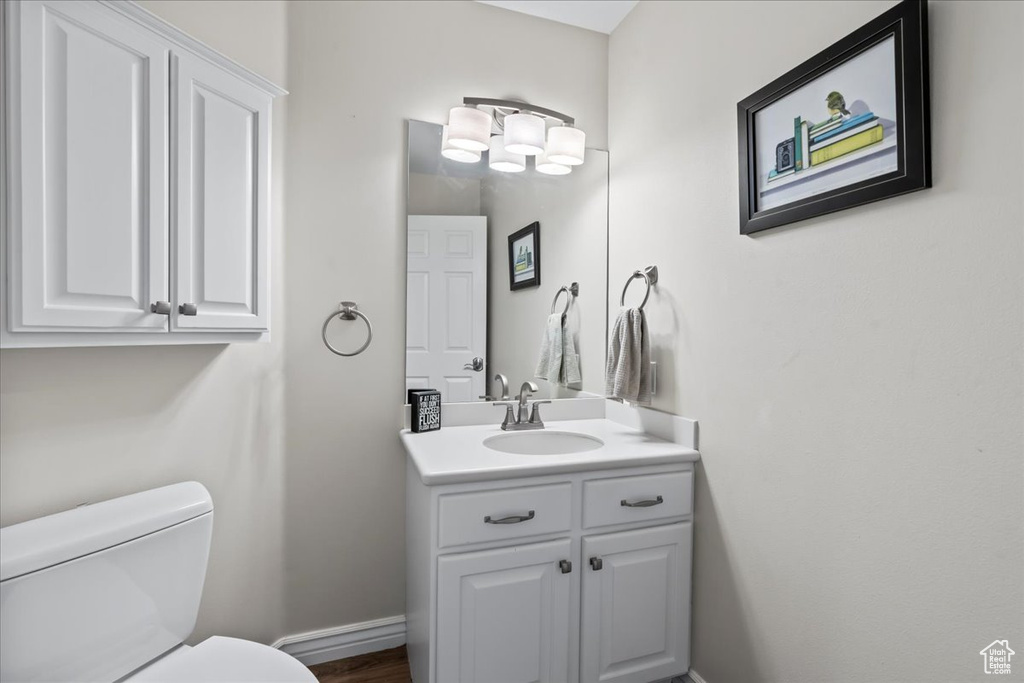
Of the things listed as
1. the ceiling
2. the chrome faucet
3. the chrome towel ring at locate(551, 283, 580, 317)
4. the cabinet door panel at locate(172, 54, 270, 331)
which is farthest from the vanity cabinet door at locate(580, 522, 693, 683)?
the ceiling

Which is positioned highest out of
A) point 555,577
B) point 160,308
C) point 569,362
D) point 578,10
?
point 578,10

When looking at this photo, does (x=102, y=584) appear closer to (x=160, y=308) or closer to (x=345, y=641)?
(x=160, y=308)

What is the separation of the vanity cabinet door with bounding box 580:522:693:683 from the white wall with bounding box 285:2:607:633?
79 cm

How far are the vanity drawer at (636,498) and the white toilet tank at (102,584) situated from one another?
1.07 metres

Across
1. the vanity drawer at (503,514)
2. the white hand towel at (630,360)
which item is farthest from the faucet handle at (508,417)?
the vanity drawer at (503,514)

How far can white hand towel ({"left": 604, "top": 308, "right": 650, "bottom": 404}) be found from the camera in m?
1.82

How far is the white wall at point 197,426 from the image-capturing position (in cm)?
112

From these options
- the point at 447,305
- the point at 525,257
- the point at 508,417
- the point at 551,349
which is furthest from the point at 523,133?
the point at 508,417

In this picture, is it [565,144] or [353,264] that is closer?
[353,264]

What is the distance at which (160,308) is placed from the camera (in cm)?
113

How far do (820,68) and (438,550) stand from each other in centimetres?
158

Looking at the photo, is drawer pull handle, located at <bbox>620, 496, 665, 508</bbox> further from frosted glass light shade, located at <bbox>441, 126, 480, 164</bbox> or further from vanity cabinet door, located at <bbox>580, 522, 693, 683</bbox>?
frosted glass light shade, located at <bbox>441, 126, 480, 164</bbox>

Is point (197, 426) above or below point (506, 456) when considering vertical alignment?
above

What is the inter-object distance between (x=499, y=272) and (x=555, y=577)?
113 cm
